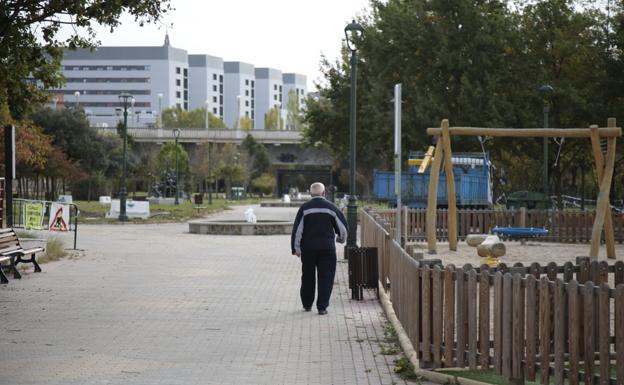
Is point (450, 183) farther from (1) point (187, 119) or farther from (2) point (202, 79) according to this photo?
(2) point (202, 79)

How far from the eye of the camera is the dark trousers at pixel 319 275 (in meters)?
13.0

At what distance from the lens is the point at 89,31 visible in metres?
16.4

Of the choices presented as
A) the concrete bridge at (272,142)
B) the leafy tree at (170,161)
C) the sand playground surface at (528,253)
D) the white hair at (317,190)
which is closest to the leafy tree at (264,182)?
the concrete bridge at (272,142)

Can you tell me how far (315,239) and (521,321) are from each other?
5.56 m

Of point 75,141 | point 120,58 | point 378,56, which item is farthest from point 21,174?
point 120,58

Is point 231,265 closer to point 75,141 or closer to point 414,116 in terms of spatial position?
point 414,116

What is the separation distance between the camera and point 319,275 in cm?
1307

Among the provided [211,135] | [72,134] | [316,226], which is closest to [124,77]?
[211,135]

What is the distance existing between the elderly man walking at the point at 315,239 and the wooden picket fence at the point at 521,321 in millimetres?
2997

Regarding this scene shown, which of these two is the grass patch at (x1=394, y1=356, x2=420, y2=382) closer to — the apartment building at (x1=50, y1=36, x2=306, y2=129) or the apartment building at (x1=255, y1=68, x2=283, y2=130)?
the apartment building at (x1=50, y1=36, x2=306, y2=129)

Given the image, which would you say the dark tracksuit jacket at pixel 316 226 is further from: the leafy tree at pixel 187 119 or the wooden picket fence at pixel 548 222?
the leafy tree at pixel 187 119

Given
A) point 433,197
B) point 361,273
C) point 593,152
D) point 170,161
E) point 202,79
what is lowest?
point 361,273

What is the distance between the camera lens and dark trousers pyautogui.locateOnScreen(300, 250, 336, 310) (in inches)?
512

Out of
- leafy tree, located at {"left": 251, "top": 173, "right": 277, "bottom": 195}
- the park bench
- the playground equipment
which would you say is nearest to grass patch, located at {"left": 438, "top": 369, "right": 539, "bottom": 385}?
the park bench
